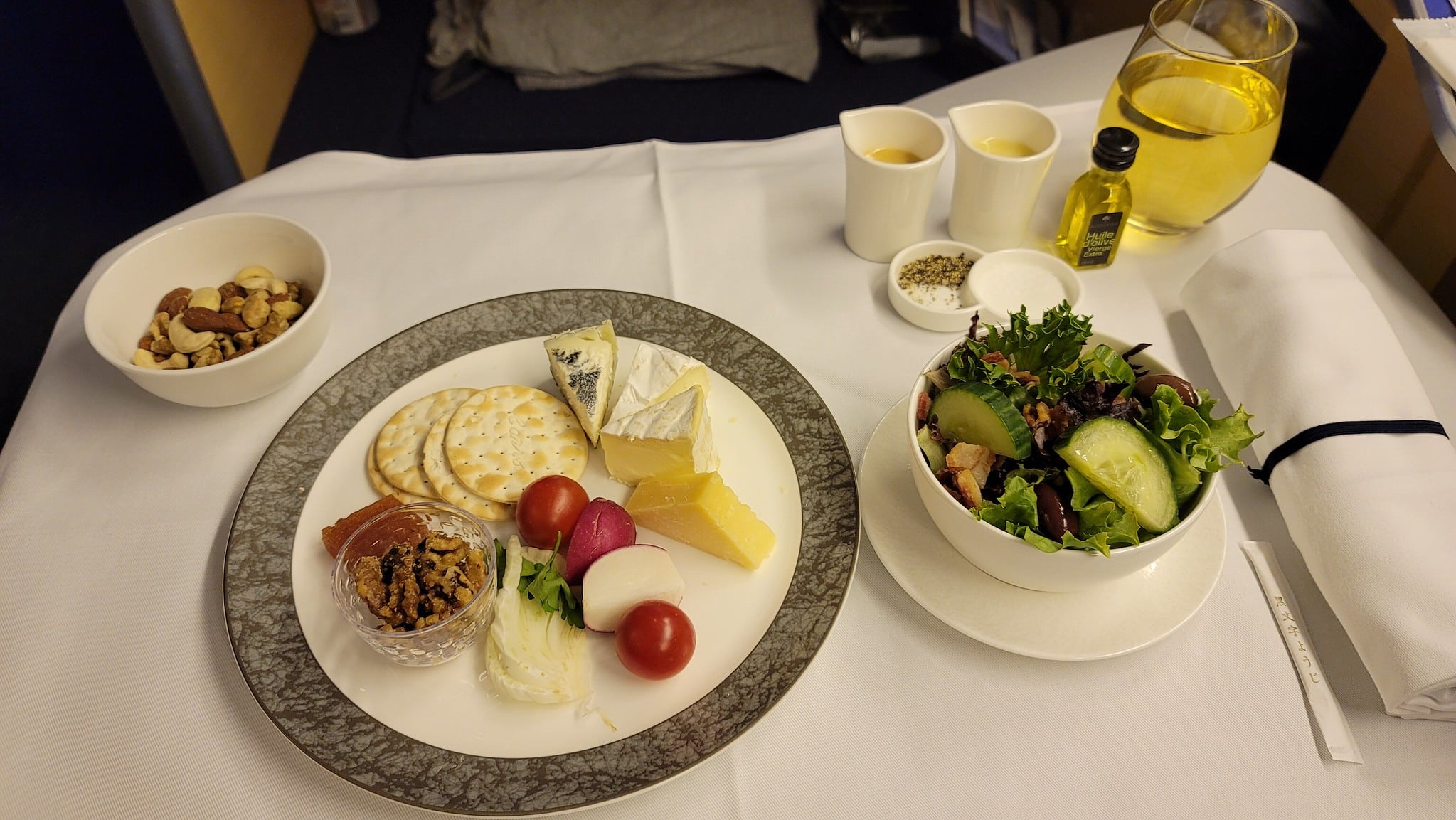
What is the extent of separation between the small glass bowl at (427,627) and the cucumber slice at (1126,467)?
0.67 metres

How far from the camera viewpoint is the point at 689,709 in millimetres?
903

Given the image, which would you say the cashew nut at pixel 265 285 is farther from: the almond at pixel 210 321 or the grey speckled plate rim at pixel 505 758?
the grey speckled plate rim at pixel 505 758

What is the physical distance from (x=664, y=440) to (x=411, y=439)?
39 cm

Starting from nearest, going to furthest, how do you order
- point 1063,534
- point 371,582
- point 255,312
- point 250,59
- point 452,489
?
point 1063,534, point 371,582, point 452,489, point 255,312, point 250,59

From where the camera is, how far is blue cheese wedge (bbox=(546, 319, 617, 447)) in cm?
117

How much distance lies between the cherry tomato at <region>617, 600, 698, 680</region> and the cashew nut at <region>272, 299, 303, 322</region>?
2.39 feet

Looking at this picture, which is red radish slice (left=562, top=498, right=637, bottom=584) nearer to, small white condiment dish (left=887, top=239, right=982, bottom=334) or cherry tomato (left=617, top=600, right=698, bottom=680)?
cherry tomato (left=617, top=600, right=698, bottom=680)

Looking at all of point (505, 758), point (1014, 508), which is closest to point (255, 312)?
point (505, 758)

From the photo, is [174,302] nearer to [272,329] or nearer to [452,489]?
[272,329]

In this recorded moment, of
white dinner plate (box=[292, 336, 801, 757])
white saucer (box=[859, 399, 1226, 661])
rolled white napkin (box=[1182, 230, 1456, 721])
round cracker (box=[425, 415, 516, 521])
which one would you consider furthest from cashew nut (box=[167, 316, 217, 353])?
rolled white napkin (box=[1182, 230, 1456, 721])

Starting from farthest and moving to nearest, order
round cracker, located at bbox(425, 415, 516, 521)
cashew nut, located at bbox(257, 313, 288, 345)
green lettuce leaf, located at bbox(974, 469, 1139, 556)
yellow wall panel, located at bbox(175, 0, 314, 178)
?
yellow wall panel, located at bbox(175, 0, 314, 178)
cashew nut, located at bbox(257, 313, 288, 345)
round cracker, located at bbox(425, 415, 516, 521)
green lettuce leaf, located at bbox(974, 469, 1139, 556)

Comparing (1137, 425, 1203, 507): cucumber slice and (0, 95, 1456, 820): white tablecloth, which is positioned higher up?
(1137, 425, 1203, 507): cucumber slice

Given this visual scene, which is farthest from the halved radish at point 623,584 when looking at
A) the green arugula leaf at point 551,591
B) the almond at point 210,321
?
the almond at point 210,321

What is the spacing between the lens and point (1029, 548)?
863 millimetres
